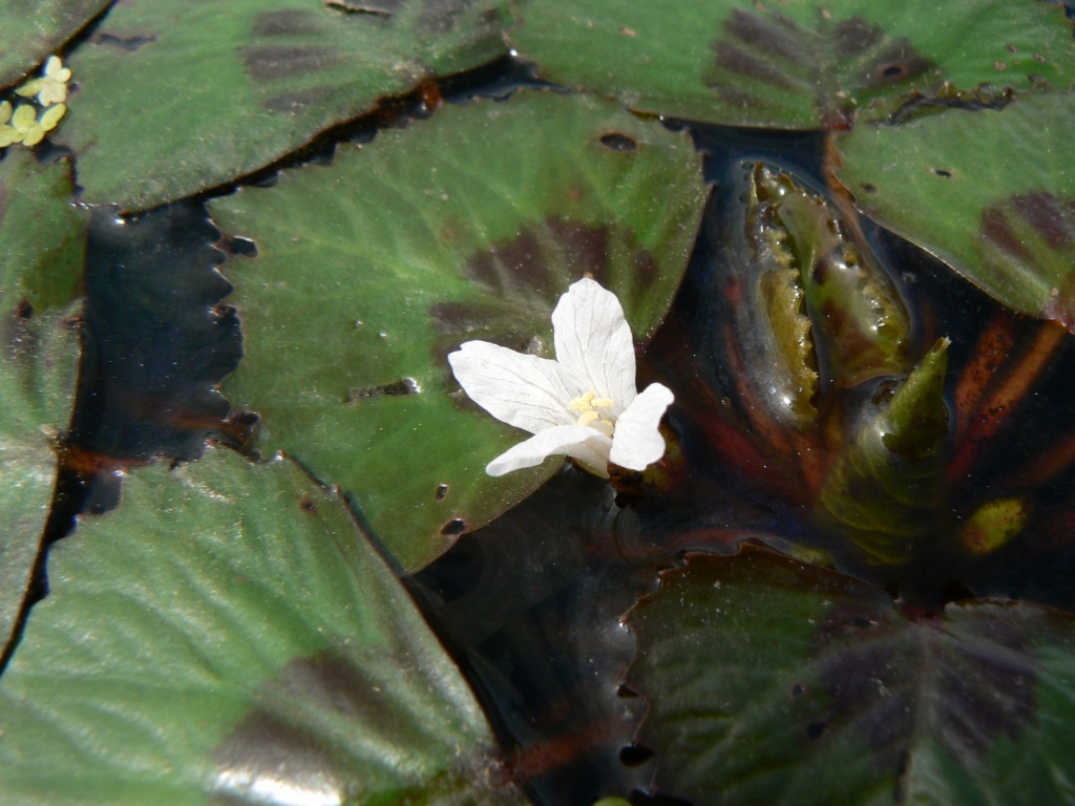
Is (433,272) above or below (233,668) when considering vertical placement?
above

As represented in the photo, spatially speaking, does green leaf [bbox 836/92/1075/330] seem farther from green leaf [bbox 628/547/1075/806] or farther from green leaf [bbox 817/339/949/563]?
green leaf [bbox 628/547/1075/806]

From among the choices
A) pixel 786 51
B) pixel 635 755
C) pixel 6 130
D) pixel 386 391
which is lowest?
pixel 635 755

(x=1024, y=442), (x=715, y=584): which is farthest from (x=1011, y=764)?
(x=1024, y=442)

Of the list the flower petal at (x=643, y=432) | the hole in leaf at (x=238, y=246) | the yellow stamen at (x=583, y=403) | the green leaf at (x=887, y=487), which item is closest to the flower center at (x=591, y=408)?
the yellow stamen at (x=583, y=403)

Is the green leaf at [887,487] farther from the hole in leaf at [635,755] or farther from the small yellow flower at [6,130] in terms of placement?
the small yellow flower at [6,130]

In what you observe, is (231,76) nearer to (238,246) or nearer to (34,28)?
(238,246)

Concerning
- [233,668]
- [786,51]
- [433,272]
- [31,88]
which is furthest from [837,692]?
[31,88]
